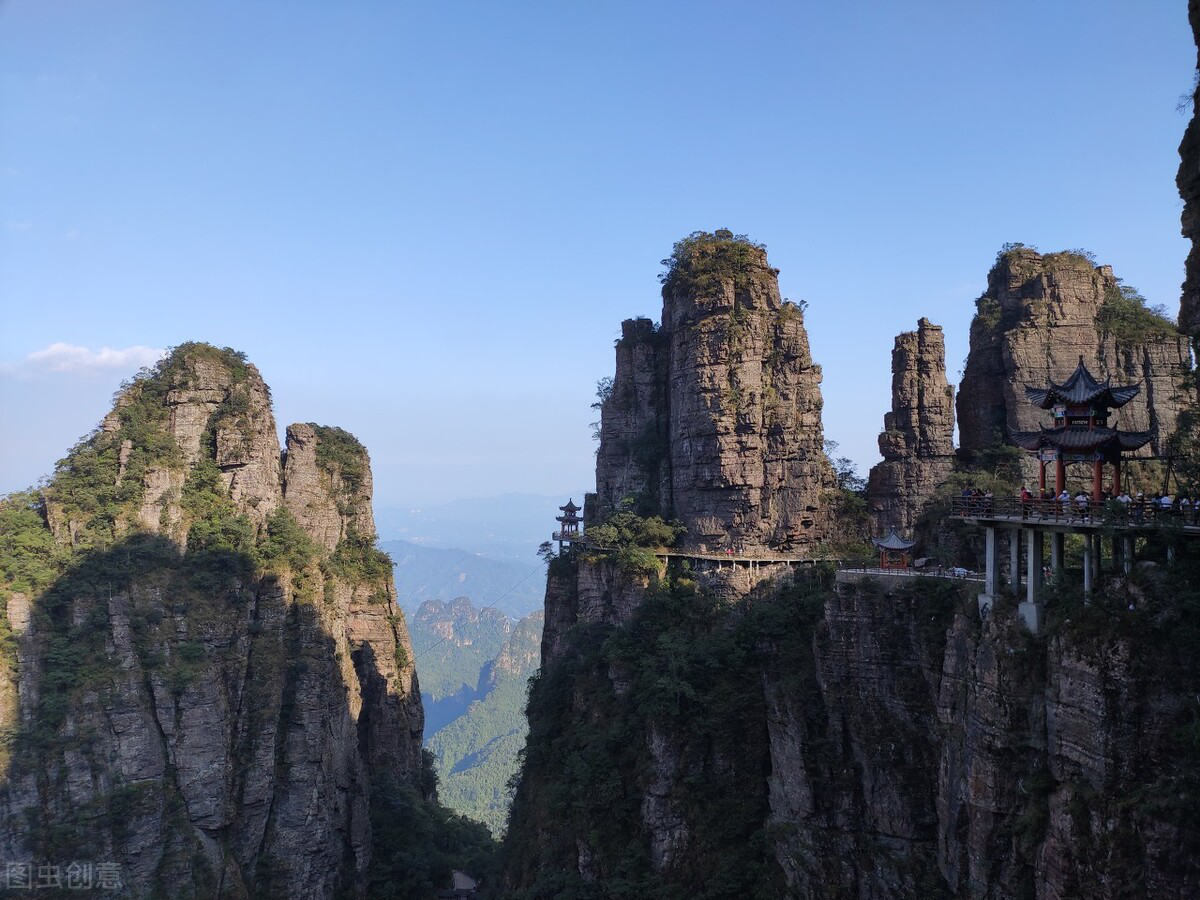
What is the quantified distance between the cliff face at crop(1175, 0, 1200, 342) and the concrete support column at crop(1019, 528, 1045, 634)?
4.99 metres

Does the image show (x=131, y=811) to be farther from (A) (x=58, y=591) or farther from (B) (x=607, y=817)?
(B) (x=607, y=817)

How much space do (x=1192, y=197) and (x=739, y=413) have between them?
1768cm

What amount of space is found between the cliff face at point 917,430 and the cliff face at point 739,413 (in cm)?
252

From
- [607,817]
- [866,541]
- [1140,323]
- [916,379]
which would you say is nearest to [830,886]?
[607,817]

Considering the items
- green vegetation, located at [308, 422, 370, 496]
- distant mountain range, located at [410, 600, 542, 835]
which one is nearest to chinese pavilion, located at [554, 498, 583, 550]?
green vegetation, located at [308, 422, 370, 496]

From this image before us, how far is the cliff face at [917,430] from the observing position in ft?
108

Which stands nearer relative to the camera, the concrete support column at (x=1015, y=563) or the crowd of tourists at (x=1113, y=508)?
the crowd of tourists at (x=1113, y=508)

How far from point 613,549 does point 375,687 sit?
66.3 ft

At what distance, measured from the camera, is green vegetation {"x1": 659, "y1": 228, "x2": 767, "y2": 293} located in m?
33.9

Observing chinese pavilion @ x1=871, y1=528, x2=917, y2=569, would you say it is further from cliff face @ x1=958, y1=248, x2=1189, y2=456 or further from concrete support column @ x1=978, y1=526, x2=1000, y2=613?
concrete support column @ x1=978, y1=526, x2=1000, y2=613

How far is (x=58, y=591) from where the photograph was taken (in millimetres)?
35562

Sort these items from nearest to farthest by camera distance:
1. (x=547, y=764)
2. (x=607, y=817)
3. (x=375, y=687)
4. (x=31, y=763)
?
1. (x=607, y=817)
2. (x=31, y=763)
3. (x=547, y=764)
4. (x=375, y=687)

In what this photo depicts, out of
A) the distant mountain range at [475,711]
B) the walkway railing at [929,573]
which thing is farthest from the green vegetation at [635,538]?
the distant mountain range at [475,711]

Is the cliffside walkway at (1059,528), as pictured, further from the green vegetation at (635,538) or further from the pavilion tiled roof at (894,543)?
the green vegetation at (635,538)
